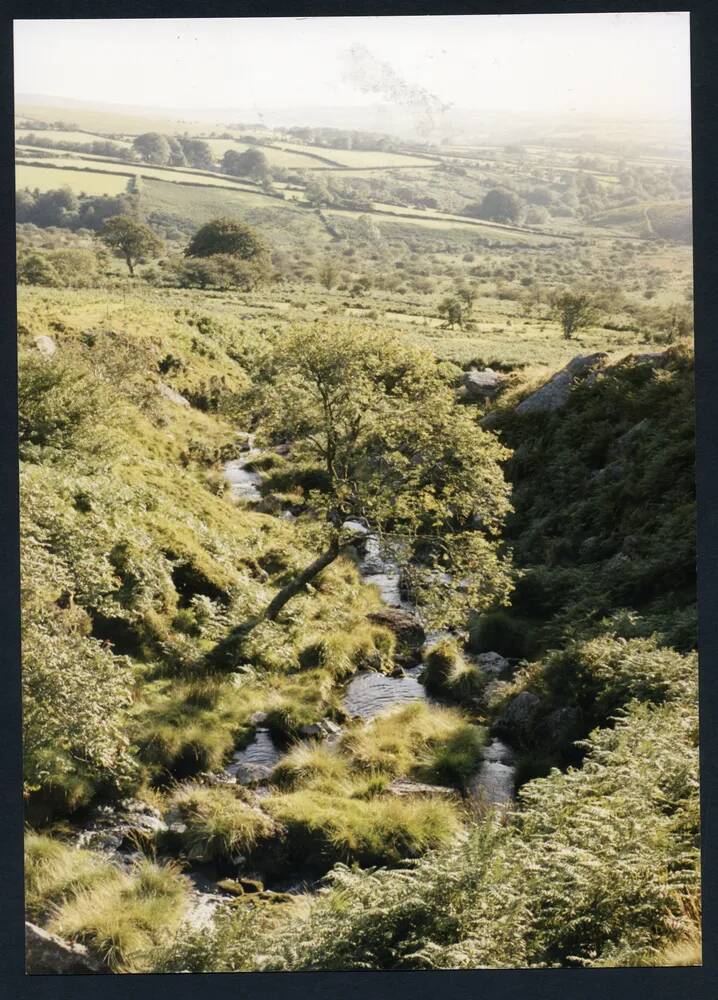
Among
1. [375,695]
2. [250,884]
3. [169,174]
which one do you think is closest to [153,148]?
[169,174]

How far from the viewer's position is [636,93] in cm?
551

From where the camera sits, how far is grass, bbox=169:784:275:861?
17.5ft

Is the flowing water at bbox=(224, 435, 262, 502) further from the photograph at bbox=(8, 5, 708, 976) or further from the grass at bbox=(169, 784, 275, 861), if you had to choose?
the grass at bbox=(169, 784, 275, 861)

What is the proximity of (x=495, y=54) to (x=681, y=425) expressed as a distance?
2343 millimetres

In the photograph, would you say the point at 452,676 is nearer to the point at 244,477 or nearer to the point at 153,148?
the point at 244,477

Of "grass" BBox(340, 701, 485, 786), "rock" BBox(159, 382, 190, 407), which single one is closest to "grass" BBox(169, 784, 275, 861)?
"grass" BBox(340, 701, 485, 786)

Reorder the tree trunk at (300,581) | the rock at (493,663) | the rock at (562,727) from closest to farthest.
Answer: the rock at (562,727) < the rock at (493,663) < the tree trunk at (300,581)

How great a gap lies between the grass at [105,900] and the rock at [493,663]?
1.99 m

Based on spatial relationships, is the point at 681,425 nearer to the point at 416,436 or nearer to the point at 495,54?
the point at 416,436

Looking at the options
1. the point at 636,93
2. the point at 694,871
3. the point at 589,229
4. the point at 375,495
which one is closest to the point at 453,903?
the point at 694,871

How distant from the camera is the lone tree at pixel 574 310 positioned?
589 cm

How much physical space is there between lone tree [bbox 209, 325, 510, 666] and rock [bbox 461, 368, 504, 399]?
20 centimetres

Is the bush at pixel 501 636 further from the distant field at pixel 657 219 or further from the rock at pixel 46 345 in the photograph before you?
the rock at pixel 46 345

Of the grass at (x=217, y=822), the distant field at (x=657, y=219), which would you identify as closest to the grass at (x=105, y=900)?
the grass at (x=217, y=822)
